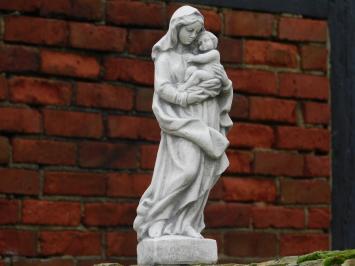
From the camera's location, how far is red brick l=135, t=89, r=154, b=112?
33.8ft

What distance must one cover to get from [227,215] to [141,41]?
4.58ft

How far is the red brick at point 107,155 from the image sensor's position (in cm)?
1007

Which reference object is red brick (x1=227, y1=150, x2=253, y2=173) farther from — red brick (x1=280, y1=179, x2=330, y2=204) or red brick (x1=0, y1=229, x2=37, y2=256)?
red brick (x1=0, y1=229, x2=37, y2=256)

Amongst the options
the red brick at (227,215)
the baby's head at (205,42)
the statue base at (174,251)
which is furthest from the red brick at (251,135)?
the statue base at (174,251)

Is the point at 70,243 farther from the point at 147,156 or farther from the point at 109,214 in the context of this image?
the point at 147,156

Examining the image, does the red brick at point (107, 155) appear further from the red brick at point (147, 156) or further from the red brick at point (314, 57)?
the red brick at point (314, 57)

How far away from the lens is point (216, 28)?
10.7m

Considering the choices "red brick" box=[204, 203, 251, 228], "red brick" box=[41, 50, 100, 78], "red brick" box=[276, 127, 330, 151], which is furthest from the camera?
"red brick" box=[276, 127, 330, 151]

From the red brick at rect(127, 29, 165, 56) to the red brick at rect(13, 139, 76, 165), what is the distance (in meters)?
0.85

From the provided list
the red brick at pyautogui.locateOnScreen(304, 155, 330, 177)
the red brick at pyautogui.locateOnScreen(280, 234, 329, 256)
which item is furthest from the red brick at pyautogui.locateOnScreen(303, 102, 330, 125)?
the red brick at pyautogui.locateOnScreen(280, 234, 329, 256)

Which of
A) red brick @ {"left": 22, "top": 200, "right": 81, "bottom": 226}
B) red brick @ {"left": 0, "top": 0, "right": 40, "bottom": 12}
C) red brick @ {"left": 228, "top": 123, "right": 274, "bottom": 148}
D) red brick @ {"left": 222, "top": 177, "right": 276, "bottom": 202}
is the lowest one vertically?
red brick @ {"left": 22, "top": 200, "right": 81, "bottom": 226}

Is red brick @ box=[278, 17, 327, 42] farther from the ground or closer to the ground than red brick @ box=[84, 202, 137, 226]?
farther from the ground

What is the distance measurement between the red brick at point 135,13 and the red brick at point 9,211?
1511 millimetres

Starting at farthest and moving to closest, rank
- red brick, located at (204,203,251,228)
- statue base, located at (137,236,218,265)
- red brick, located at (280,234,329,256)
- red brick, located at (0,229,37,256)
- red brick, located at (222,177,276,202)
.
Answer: red brick, located at (280,234,329,256), red brick, located at (222,177,276,202), red brick, located at (204,203,251,228), red brick, located at (0,229,37,256), statue base, located at (137,236,218,265)
